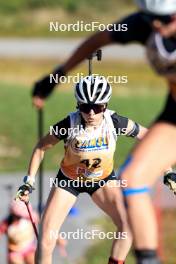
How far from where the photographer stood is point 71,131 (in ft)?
37.7

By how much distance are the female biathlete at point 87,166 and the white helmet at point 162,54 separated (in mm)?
2571

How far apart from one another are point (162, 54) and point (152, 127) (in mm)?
585

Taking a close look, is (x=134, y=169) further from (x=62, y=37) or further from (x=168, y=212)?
(x=62, y=37)

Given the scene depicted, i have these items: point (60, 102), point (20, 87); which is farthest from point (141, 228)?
point (20, 87)

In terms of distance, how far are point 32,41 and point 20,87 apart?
21246 millimetres

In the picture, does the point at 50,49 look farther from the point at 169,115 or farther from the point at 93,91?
the point at 169,115

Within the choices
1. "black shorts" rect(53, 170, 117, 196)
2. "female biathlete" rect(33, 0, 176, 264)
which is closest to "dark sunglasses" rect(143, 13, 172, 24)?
"female biathlete" rect(33, 0, 176, 264)

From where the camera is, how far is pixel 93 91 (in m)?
11.3

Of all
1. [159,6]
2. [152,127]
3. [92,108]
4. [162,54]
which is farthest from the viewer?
[92,108]

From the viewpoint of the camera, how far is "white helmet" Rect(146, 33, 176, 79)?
8.70 m

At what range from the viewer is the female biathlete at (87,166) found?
37.6 ft

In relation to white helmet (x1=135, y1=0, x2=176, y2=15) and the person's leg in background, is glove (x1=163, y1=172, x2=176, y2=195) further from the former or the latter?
white helmet (x1=135, y1=0, x2=176, y2=15)

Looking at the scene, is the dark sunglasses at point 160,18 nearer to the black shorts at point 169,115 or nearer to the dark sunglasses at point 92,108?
the black shorts at point 169,115

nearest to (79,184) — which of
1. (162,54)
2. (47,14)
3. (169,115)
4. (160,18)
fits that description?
(169,115)
